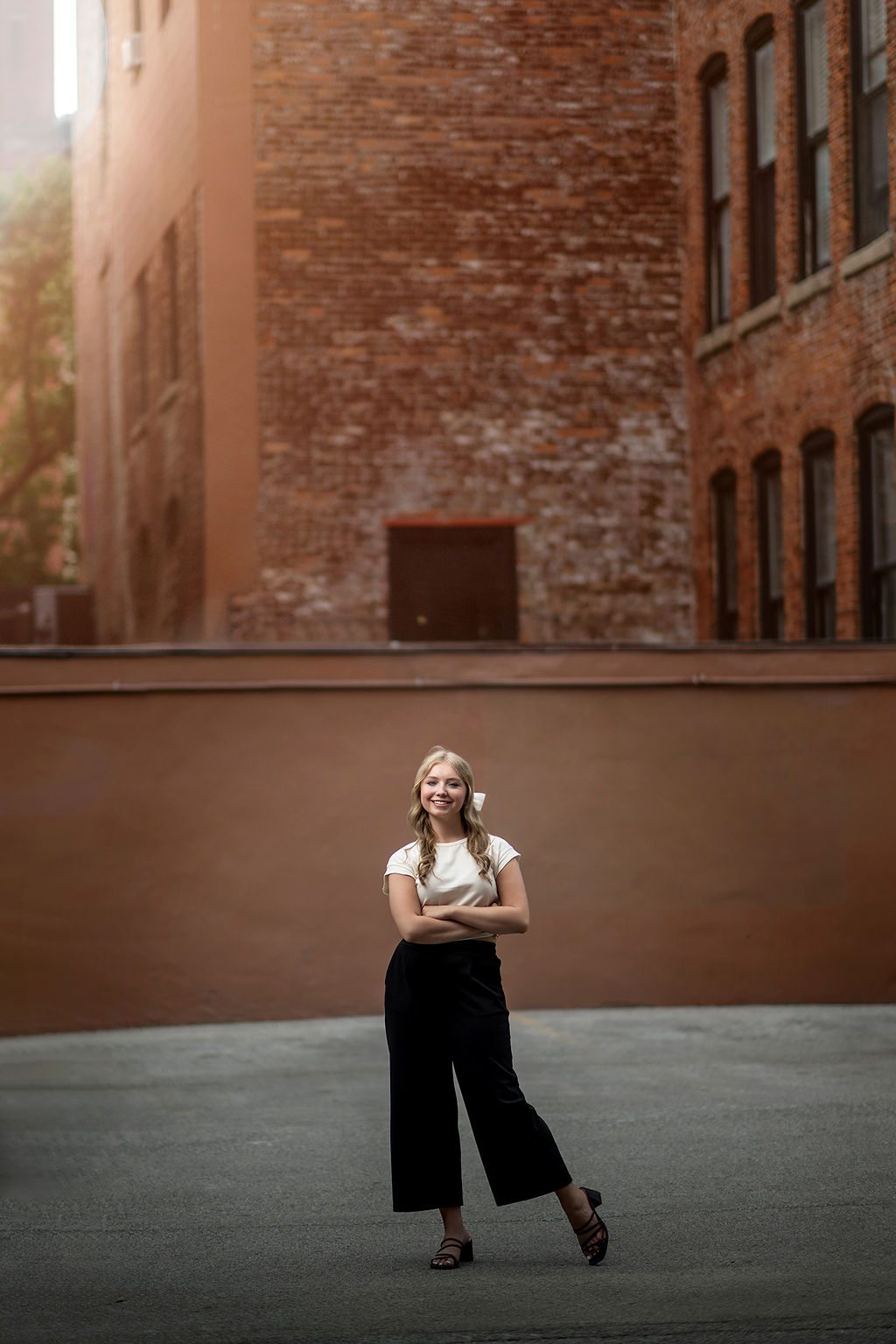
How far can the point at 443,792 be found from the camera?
19.8ft

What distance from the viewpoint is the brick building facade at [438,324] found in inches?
730

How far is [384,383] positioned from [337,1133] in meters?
11.1

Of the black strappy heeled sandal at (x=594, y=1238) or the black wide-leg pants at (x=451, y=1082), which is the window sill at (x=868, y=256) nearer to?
the black wide-leg pants at (x=451, y=1082)

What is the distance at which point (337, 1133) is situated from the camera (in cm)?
885

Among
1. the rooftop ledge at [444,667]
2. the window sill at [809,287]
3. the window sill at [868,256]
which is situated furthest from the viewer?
the window sill at [809,287]

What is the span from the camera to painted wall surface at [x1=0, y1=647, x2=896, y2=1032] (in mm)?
13805

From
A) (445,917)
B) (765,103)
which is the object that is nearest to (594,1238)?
(445,917)

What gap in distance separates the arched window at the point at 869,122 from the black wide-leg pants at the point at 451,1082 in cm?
1094

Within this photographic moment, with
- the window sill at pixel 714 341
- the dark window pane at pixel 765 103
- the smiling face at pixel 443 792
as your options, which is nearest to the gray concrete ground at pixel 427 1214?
the smiling face at pixel 443 792

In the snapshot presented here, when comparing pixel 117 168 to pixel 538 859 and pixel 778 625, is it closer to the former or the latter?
pixel 778 625

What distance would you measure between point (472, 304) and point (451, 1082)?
13.7 meters

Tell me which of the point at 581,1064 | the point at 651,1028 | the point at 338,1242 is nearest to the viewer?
the point at 338,1242

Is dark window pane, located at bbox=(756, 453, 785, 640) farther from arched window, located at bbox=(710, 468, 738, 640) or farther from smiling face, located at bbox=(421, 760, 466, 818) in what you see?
smiling face, located at bbox=(421, 760, 466, 818)

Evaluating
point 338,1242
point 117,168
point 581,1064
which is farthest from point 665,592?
point 338,1242
